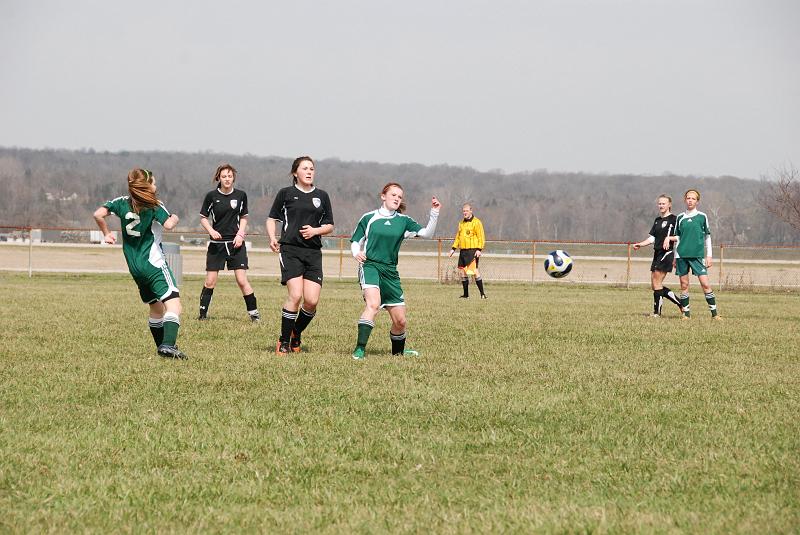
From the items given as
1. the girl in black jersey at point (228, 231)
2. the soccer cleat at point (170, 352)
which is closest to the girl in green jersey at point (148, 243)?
the soccer cleat at point (170, 352)

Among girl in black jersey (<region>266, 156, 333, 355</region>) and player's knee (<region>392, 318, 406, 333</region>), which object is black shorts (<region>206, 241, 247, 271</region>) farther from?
player's knee (<region>392, 318, 406, 333</region>)

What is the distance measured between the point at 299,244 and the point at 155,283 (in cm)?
160

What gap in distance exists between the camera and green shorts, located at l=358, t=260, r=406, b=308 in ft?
32.7

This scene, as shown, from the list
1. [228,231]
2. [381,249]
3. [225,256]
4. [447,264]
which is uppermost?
[228,231]

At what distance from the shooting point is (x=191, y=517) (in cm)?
432

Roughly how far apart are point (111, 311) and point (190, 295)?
19.4ft

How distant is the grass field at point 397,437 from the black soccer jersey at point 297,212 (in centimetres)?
124

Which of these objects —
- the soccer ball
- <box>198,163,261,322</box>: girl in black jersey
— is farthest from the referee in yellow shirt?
<box>198,163,261,322</box>: girl in black jersey

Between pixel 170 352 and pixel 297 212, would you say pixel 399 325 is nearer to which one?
pixel 297 212

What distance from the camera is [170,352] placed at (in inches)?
374

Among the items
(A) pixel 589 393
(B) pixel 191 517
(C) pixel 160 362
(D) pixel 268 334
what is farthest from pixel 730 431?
(D) pixel 268 334

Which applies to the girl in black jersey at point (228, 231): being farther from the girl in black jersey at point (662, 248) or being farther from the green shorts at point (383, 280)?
the girl in black jersey at point (662, 248)

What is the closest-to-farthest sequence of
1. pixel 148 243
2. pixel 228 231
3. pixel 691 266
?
1. pixel 148 243
2. pixel 228 231
3. pixel 691 266

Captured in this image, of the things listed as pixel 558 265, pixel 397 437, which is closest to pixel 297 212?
pixel 397 437
